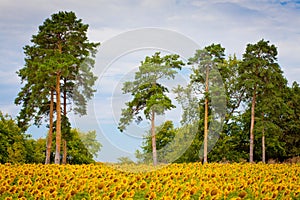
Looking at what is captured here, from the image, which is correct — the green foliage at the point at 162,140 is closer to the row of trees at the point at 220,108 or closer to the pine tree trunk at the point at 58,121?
the row of trees at the point at 220,108

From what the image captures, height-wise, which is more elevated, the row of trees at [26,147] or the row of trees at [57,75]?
the row of trees at [57,75]

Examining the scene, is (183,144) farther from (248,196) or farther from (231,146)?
(248,196)

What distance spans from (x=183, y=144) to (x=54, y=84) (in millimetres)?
8206

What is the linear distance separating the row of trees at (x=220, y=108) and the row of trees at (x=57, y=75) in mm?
3093

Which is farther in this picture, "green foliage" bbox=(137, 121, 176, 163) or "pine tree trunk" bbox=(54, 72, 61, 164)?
"green foliage" bbox=(137, 121, 176, 163)

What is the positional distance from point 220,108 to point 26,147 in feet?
42.7

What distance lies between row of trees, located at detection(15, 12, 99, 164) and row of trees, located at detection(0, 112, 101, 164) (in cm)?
129

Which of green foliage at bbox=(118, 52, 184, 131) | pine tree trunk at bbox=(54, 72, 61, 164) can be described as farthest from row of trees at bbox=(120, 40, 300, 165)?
pine tree trunk at bbox=(54, 72, 61, 164)

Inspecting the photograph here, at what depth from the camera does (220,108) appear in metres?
26.7

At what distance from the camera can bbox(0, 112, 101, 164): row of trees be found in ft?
72.3

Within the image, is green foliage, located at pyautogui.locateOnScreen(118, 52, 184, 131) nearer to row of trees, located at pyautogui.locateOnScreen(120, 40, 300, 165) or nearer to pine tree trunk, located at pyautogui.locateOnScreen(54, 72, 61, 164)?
row of trees, located at pyautogui.locateOnScreen(120, 40, 300, 165)

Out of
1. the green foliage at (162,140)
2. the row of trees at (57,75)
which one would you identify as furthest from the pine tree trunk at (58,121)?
the green foliage at (162,140)

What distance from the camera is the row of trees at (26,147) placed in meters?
22.0

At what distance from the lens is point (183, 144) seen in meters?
23.0
